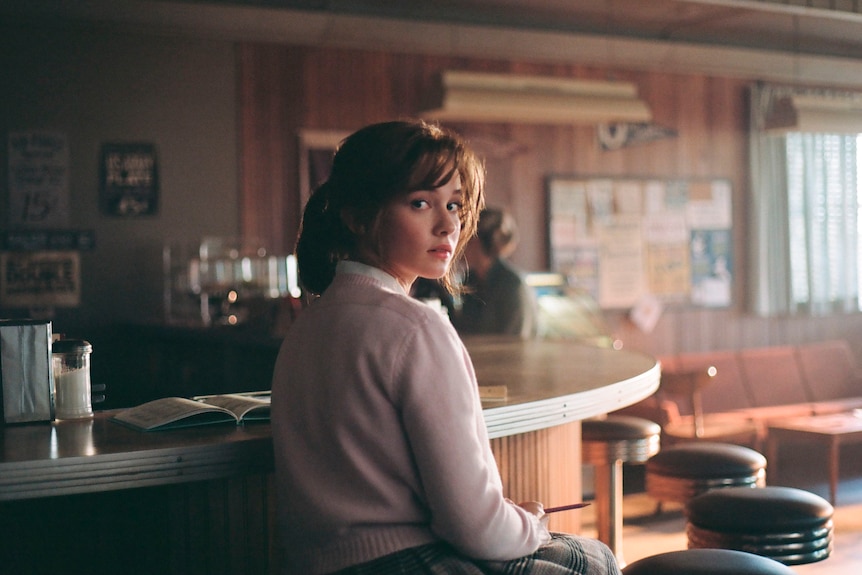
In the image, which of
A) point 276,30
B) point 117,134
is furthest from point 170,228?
point 276,30

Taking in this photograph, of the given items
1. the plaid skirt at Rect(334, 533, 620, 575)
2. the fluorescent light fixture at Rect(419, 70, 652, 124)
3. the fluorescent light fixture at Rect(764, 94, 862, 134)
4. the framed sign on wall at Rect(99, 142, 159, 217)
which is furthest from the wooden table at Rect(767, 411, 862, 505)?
the plaid skirt at Rect(334, 533, 620, 575)

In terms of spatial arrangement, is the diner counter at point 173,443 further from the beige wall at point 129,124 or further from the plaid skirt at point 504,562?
the beige wall at point 129,124

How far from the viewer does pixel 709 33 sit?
Result: 7074mm

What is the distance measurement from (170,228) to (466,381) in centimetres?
458

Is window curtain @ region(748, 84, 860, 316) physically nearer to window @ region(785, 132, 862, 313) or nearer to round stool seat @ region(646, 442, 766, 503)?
window @ region(785, 132, 862, 313)

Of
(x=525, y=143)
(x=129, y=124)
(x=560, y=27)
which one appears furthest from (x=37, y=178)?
(x=560, y=27)

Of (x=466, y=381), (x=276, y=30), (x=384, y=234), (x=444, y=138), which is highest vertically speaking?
(x=276, y=30)

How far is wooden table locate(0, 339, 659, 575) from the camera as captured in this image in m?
1.60

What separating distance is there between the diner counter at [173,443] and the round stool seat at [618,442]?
765 mm

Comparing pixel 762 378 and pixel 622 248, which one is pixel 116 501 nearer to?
pixel 622 248

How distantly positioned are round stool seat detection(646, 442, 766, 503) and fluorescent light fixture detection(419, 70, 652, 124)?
9.92 feet

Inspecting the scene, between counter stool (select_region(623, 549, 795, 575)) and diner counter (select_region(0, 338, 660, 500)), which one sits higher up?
diner counter (select_region(0, 338, 660, 500))

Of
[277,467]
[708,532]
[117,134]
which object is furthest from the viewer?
[117,134]

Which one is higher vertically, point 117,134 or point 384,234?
point 117,134
